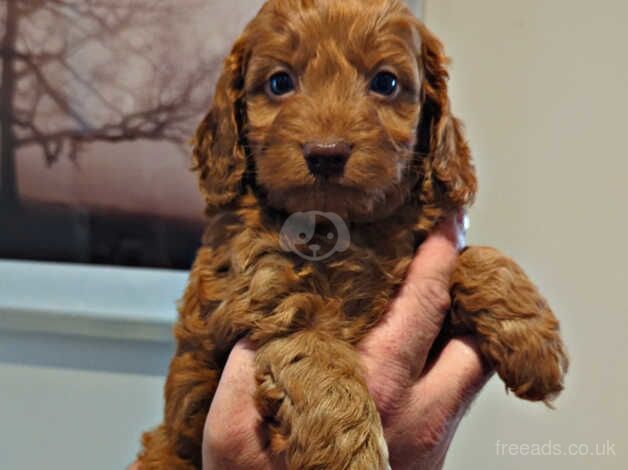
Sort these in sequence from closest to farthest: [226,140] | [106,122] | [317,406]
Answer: [317,406] → [226,140] → [106,122]

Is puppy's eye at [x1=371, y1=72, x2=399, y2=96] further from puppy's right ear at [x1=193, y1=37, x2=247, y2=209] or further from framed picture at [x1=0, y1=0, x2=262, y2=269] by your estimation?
framed picture at [x1=0, y1=0, x2=262, y2=269]

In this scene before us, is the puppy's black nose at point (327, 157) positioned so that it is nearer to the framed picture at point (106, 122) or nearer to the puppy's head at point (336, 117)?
the puppy's head at point (336, 117)

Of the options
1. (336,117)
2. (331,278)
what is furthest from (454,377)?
(336,117)

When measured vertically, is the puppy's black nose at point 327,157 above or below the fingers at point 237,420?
above

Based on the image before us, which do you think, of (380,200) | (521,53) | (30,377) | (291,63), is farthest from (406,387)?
(30,377)

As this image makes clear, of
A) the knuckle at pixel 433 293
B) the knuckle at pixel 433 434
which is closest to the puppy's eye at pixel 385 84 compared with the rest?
the knuckle at pixel 433 293

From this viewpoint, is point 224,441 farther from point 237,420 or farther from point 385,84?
point 385,84
